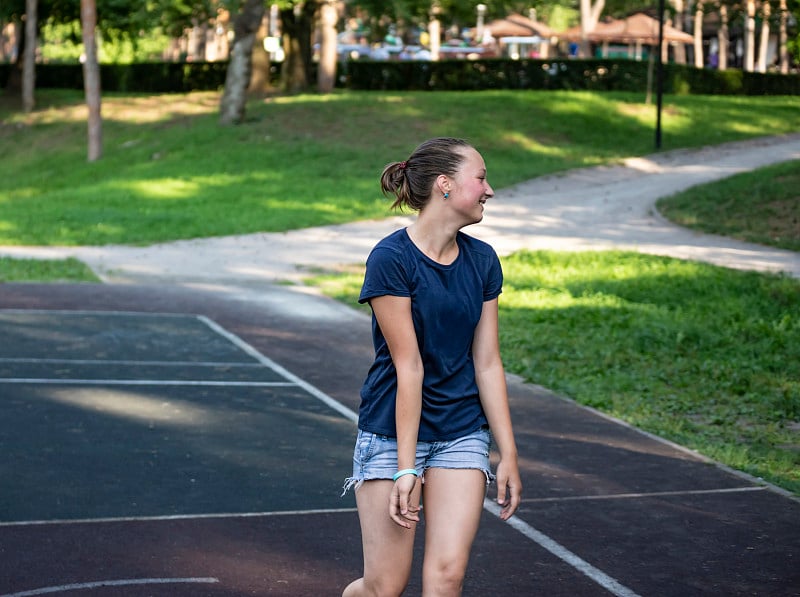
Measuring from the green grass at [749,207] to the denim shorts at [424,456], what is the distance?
54.6 ft

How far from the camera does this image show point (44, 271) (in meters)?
18.0

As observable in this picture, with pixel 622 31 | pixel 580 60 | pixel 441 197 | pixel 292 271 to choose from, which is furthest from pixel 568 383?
pixel 622 31

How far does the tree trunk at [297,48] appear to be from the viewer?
45250 millimetres

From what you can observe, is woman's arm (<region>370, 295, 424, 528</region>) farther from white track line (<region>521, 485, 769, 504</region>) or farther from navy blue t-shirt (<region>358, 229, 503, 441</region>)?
white track line (<region>521, 485, 769, 504</region>)

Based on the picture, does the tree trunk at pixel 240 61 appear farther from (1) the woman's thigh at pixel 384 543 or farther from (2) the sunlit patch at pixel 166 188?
(1) the woman's thigh at pixel 384 543

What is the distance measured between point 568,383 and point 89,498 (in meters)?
4.91

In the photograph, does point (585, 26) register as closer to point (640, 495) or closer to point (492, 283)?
point (640, 495)

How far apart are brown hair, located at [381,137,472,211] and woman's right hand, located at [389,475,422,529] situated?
0.92m

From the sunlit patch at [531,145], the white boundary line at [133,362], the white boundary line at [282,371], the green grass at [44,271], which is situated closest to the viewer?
the white boundary line at [282,371]

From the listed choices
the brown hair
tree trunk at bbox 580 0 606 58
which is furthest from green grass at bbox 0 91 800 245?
the brown hair

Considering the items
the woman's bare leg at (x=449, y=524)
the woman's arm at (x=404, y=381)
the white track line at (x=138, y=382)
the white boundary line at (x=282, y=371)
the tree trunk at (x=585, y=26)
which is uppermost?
the tree trunk at (x=585, y=26)

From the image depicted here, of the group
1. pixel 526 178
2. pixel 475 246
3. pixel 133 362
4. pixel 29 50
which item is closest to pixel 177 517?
pixel 475 246

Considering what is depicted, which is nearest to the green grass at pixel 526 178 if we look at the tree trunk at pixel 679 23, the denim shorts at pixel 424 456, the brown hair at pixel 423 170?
the denim shorts at pixel 424 456

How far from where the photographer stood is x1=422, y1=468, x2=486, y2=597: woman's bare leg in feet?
13.1
